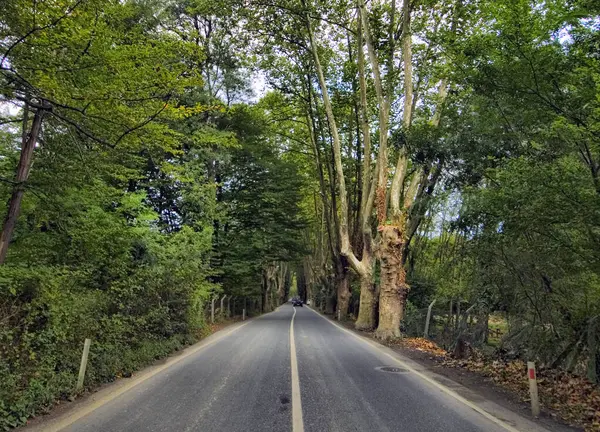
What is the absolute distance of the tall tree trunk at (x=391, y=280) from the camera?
1544 centimetres

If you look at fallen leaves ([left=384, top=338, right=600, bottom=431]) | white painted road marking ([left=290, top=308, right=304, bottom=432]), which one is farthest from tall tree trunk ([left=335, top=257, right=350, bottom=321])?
white painted road marking ([left=290, top=308, right=304, bottom=432])


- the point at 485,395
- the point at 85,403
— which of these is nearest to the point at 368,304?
the point at 485,395

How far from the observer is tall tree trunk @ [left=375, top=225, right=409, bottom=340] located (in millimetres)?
15438

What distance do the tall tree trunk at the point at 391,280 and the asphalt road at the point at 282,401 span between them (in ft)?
19.0

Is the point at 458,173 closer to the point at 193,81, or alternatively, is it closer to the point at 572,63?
the point at 572,63

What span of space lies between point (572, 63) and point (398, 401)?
6.49 metres

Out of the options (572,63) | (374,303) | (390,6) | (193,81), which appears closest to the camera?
(572,63)

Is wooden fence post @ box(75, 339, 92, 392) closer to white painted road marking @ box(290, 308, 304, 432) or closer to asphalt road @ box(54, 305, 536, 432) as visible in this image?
asphalt road @ box(54, 305, 536, 432)

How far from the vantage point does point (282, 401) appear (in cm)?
616

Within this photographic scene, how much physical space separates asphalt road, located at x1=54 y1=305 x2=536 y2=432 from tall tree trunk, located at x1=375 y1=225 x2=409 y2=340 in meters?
5.80

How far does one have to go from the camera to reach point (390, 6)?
17.9 meters

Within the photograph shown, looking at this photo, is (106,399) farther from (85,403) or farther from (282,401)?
(282,401)

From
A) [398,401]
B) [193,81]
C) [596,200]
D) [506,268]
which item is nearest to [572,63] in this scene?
[596,200]

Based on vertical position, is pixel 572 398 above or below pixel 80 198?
below
